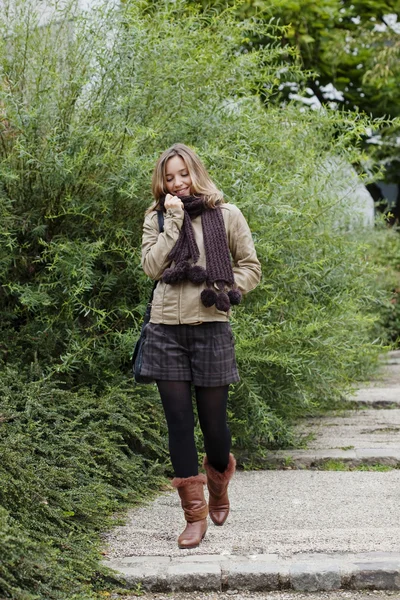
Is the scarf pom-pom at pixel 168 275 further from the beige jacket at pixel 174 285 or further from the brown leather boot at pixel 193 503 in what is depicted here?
the brown leather boot at pixel 193 503

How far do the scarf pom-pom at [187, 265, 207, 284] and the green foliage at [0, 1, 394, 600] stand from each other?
1245 mm

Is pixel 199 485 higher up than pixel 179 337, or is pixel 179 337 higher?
pixel 179 337

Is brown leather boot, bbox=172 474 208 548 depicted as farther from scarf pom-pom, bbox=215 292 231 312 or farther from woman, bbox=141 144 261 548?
scarf pom-pom, bbox=215 292 231 312

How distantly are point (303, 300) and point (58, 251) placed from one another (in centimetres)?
178

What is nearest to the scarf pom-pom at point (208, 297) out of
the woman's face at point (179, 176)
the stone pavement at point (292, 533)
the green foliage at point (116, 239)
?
the woman's face at point (179, 176)

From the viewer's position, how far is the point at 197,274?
372 cm

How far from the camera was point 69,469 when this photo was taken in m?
4.32

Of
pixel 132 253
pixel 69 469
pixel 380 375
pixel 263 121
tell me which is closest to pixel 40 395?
pixel 69 469

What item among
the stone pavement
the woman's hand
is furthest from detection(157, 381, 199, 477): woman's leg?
the woman's hand

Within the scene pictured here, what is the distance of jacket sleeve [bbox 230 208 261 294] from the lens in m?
3.97

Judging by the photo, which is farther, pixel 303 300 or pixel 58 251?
pixel 303 300

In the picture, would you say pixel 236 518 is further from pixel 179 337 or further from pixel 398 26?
pixel 398 26

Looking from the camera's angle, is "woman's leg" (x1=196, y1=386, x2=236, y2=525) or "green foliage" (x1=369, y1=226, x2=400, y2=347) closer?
"woman's leg" (x1=196, y1=386, x2=236, y2=525)

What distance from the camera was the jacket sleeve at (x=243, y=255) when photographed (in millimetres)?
3967
